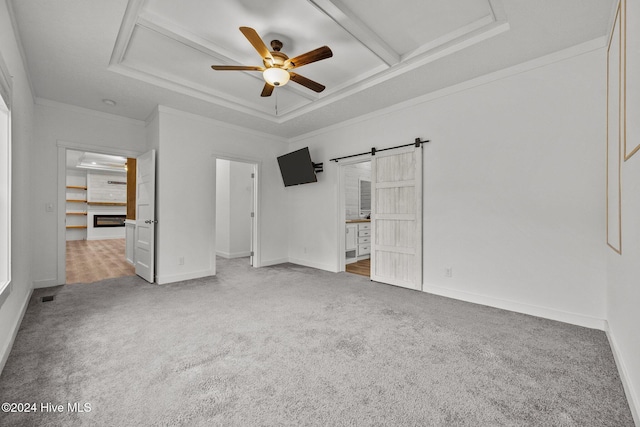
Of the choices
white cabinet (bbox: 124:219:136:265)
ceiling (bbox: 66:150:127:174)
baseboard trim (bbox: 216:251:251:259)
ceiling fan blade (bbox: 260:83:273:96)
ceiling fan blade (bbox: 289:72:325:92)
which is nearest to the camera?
ceiling fan blade (bbox: 289:72:325:92)

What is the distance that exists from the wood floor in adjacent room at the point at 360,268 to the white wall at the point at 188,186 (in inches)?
91.7

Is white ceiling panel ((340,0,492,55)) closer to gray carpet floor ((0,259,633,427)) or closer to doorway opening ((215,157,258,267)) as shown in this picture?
gray carpet floor ((0,259,633,427))

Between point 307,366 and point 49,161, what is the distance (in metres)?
4.33

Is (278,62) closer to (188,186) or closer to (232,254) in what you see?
(188,186)

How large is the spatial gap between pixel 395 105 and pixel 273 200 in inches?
108

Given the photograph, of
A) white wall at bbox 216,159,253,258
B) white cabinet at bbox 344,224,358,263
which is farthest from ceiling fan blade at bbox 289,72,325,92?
white wall at bbox 216,159,253,258

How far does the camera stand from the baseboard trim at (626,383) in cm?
136

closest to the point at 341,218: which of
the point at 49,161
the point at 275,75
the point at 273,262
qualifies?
the point at 273,262

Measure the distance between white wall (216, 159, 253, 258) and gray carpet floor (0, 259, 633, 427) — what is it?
3129mm

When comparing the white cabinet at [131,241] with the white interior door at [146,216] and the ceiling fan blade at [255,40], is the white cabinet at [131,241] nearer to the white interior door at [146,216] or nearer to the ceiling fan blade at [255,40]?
the white interior door at [146,216]

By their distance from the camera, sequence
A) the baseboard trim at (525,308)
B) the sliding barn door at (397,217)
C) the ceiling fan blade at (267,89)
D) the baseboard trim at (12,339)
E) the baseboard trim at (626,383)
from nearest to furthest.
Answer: the baseboard trim at (626,383)
the baseboard trim at (12,339)
the baseboard trim at (525,308)
the ceiling fan blade at (267,89)
the sliding barn door at (397,217)

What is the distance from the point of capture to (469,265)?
3201 mm

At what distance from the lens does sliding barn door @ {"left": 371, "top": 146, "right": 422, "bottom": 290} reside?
3639 mm

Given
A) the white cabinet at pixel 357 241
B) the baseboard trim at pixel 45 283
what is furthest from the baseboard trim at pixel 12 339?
the white cabinet at pixel 357 241
